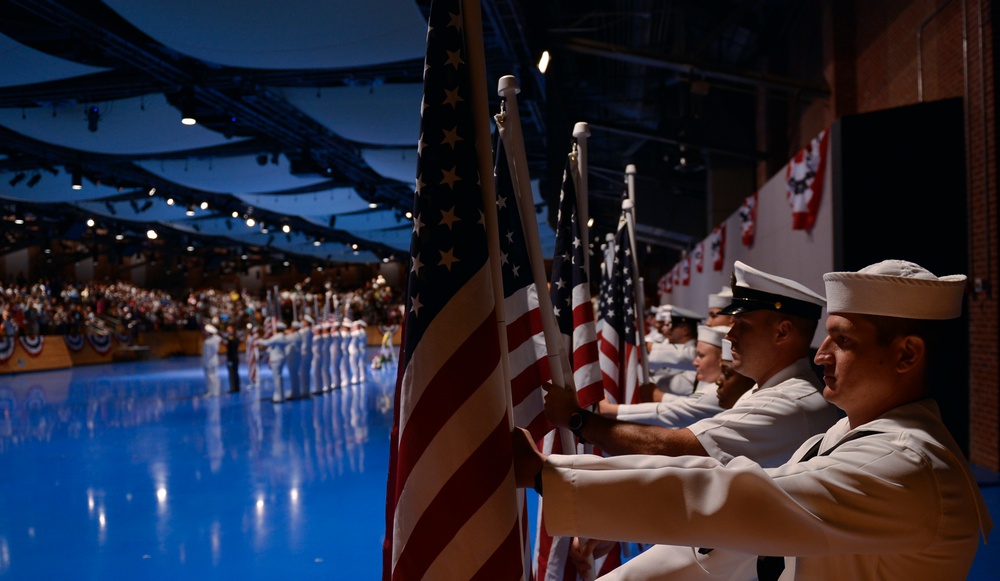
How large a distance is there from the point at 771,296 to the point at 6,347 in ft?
88.9

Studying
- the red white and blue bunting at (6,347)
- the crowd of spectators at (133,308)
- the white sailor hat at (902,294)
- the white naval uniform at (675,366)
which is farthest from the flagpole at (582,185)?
the red white and blue bunting at (6,347)

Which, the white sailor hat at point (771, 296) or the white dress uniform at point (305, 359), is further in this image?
the white dress uniform at point (305, 359)

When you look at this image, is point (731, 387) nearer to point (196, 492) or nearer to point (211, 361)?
point (196, 492)

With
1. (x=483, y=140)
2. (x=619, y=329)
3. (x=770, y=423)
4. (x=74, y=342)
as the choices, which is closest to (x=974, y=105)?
(x=619, y=329)

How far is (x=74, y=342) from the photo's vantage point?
96.4 ft

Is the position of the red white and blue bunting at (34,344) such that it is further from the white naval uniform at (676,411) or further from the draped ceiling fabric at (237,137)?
the white naval uniform at (676,411)

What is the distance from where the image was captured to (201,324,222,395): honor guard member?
17.1 m

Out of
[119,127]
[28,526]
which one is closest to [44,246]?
[119,127]

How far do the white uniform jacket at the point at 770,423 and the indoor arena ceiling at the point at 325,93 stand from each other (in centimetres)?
638

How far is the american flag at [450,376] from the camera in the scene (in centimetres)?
174

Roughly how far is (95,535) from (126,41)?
21.1ft

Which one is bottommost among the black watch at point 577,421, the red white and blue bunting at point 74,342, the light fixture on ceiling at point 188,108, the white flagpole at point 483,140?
the red white and blue bunting at point 74,342

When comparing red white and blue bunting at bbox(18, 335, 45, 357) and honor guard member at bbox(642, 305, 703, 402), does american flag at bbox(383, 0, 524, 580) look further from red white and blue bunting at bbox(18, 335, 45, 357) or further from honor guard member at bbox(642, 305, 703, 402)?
red white and blue bunting at bbox(18, 335, 45, 357)

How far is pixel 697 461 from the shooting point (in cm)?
147
